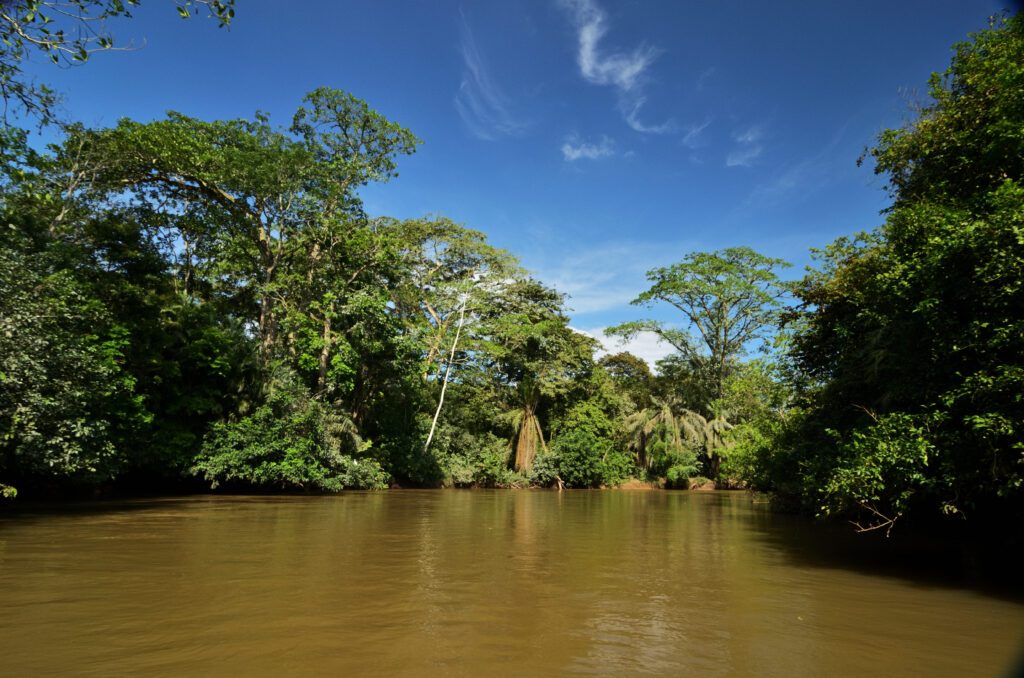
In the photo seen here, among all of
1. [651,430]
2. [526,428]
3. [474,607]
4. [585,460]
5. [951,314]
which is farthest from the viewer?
[651,430]

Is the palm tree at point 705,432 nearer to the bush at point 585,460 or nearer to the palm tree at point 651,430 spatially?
the palm tree at point 651,430

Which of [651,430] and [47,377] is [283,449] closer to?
[47,377]

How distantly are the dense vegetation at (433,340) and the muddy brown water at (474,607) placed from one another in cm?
177

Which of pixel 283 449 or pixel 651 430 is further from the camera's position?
pixel 651 430

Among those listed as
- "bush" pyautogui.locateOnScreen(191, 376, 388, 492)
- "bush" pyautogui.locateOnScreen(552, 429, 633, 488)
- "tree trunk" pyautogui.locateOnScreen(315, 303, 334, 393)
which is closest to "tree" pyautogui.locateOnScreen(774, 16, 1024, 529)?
"bush" pyautogui.locateOnScreen(191, 376, 388, 492)

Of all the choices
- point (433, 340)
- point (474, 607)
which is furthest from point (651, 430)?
point (474, 607)

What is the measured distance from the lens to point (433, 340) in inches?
1211

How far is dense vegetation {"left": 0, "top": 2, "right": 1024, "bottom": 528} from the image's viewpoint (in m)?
6.99

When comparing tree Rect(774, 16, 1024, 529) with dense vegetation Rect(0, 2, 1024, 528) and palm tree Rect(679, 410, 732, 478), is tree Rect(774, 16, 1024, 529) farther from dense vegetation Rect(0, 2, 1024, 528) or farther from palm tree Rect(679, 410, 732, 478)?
palm tree Rect(679, 410, 732, 478)

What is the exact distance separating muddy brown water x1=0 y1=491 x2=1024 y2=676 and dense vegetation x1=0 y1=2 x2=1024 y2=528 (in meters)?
1.77

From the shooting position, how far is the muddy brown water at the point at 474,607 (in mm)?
3793

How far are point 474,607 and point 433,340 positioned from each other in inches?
1022

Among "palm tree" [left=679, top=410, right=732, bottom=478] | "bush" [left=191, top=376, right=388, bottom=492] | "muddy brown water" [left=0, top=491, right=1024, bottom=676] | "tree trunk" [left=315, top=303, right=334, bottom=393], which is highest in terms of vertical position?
"tree trunk" [left=315, top=303, right=334, bottom=393]

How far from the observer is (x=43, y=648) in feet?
12.3
